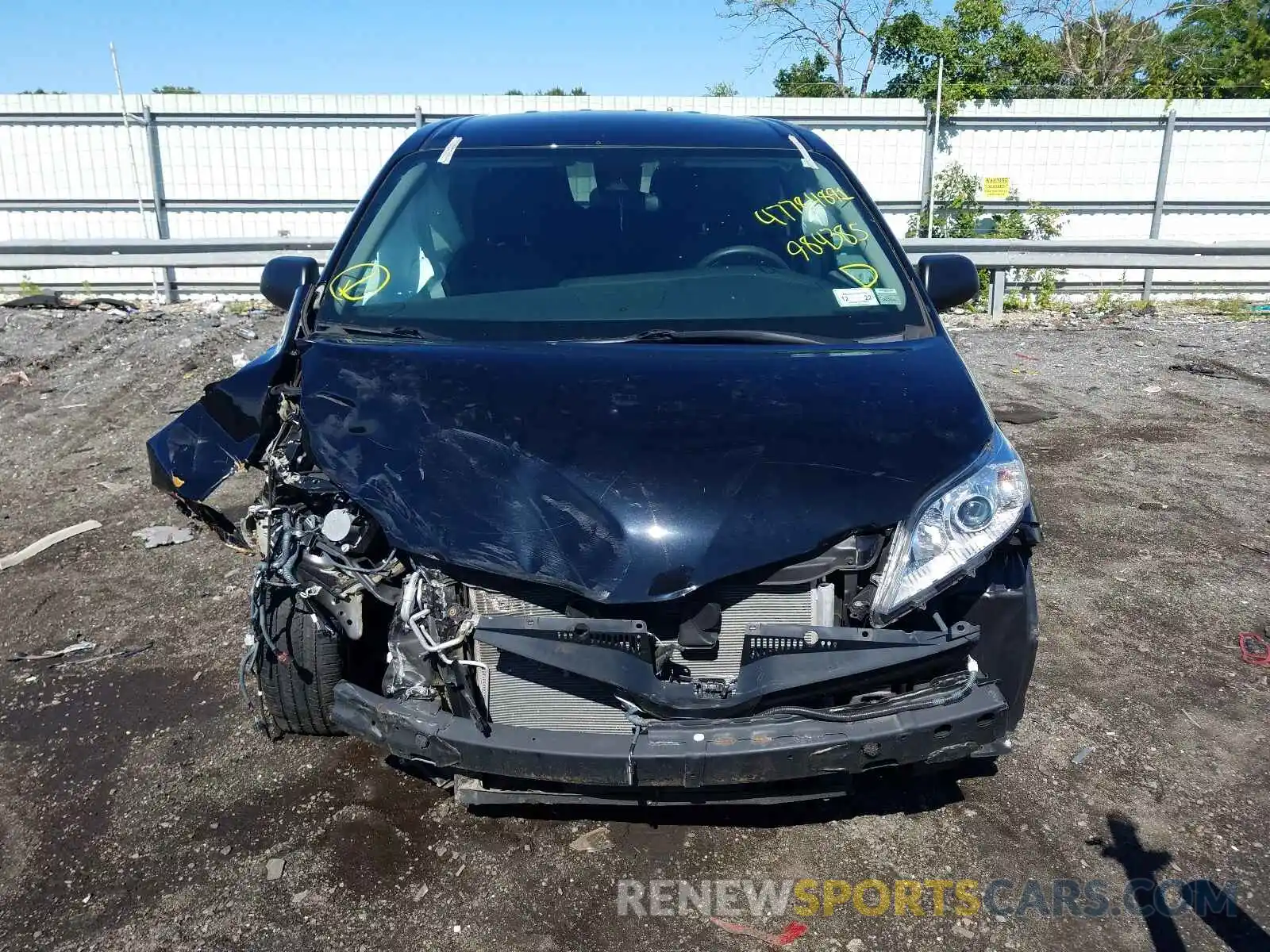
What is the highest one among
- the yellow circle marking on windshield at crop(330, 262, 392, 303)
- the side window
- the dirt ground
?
the side window

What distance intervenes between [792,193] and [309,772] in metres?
2.60

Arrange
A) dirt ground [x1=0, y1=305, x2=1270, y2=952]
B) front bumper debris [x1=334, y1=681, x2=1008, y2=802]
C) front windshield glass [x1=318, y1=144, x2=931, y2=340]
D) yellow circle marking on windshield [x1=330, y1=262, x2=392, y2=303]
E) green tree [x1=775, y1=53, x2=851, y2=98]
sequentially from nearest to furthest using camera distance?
1. front bumper debris [x1=334, y1=681, x2=1008, y2=802]
2. dirt ground [x1=0, y1=305, x2=1270, y2=952]
3. front windshield glass [x1=318, y1=144, x2=931, y2=340]
4. yellow circle marking on windshield [x1=330, y1=262, x2=392, y2=303]
5. green tree [x1=775, y1=53, x2=851, y2=98]

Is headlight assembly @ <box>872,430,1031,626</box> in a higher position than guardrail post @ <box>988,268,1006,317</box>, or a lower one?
higher

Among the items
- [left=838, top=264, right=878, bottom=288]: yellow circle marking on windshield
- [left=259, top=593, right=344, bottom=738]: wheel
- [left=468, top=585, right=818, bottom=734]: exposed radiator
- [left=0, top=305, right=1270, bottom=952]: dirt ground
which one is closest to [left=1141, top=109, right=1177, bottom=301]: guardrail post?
[left=0, top=305, right=1270, bottom=952]: dirt ground

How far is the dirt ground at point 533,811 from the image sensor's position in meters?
2.39

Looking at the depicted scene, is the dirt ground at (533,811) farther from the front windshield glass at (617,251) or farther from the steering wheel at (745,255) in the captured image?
the steering wheel at (745,255)

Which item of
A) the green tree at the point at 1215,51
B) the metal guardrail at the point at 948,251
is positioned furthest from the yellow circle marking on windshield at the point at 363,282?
the green tree at the point at 1215,51

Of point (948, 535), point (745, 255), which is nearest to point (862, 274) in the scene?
point (745, 255)

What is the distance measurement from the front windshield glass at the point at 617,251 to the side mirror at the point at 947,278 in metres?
0.27

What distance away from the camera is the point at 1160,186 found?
12398 millimetres

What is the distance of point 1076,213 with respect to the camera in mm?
12688

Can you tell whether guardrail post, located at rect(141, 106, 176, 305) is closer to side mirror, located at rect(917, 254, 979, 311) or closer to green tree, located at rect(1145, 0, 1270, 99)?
side mirror, located at rect(917, 254, 979, 311)

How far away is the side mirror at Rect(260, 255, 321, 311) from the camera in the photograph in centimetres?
359

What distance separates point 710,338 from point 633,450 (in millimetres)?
693
